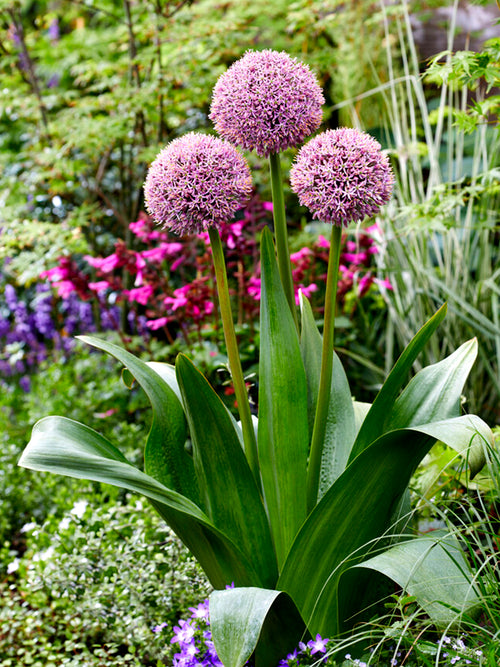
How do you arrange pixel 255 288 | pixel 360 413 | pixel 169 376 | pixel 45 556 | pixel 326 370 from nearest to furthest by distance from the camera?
pixel 326 370
pixel 169 376
pixel 360 413
pixel 45 556
pixel 255 288

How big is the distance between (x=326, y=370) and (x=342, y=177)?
0.43 metres

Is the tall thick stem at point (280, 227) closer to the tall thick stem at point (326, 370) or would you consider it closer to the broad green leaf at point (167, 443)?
the tall thick stem at point (326, 370)

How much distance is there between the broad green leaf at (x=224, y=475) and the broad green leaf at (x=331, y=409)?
231 mm

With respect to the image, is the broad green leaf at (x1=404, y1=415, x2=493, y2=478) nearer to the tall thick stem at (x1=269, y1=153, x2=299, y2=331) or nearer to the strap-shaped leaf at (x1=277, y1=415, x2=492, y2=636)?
the strap-shaped leaf at (x1=277, y1=415, x2=492, y2=636)

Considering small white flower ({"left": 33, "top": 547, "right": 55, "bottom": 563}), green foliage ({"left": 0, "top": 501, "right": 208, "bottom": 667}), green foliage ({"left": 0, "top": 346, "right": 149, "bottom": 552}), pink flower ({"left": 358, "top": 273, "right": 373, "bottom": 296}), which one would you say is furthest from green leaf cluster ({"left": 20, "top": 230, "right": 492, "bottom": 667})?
pink flower ({"left": 358, "top": 273, "right": 373, "bottom": 296})

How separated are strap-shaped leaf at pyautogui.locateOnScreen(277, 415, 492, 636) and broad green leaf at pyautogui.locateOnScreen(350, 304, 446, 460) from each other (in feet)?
0.51

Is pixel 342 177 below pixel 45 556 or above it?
above

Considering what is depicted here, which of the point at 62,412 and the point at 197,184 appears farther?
the point at 62,412

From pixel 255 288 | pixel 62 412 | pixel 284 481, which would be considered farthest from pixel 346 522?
pixel 62 412

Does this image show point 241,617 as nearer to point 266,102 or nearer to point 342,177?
point 342,177

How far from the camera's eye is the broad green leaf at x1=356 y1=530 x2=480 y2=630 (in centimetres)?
122

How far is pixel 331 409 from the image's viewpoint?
5.74 ft

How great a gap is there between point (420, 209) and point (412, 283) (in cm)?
76

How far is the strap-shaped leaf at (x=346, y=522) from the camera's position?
133 centimetres
